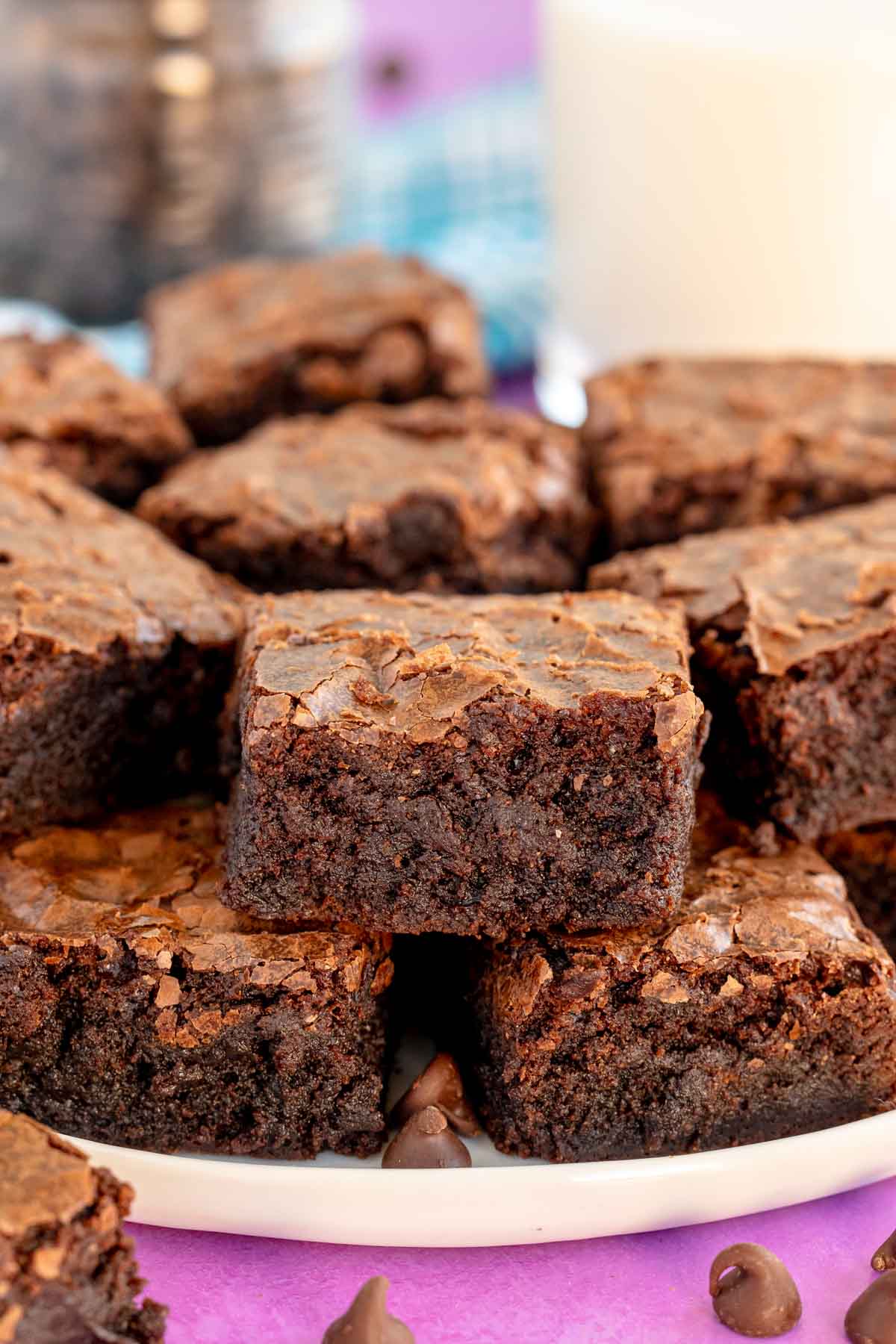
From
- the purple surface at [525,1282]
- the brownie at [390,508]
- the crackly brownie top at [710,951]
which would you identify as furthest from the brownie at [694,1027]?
the brownie at [390,508]

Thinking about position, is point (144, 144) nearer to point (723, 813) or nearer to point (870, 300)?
point (870, 300)

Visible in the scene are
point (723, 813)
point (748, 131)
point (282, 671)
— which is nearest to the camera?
point (282, 671)

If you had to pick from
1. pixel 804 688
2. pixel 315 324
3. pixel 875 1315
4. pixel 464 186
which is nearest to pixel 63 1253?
pixel 875 1315

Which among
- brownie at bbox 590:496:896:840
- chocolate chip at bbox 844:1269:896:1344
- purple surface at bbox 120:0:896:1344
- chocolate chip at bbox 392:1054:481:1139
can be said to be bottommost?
purple surface at bbox 120:0:896:1344

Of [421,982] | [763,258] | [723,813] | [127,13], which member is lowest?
[421,982]

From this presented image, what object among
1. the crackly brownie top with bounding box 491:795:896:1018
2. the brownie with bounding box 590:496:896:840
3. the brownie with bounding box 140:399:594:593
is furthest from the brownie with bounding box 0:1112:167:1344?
the brownie with bounding box 140:399:594:593

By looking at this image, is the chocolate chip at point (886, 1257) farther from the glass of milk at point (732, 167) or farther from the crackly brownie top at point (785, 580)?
the glass of milk at point (732, 167)

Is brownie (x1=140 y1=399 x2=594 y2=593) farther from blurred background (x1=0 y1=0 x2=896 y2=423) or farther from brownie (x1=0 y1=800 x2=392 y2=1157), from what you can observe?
blurred background (x1=0 y1=0 x2=896 y2=423)

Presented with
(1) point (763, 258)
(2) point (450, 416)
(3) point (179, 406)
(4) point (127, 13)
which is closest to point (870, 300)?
(1) point (763, 258)
